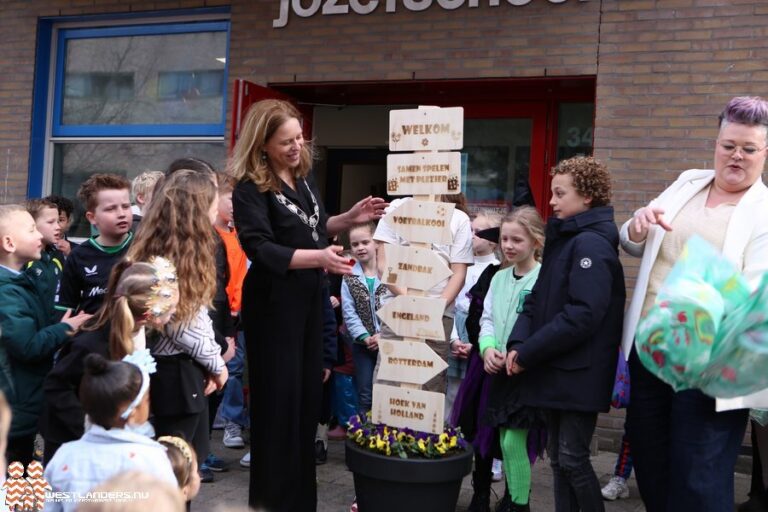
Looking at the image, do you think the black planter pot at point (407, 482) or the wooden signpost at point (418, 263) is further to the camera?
the wooden signpost at point (418, 263)

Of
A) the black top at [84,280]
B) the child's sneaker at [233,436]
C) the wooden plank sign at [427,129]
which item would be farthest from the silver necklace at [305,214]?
the child's sneaker at [233,436]

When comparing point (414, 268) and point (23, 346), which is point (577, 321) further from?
point (23, 346)

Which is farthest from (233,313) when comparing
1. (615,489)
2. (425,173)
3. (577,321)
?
(615,489)

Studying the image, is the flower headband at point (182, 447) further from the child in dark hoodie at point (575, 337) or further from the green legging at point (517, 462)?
the green legging at point (517, 462)

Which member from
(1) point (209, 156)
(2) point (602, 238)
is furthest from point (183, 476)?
(1) point (209, 156)

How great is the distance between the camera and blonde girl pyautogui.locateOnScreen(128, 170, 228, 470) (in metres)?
3.47

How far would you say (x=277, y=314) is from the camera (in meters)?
3.82

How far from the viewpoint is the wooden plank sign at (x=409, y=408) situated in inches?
164

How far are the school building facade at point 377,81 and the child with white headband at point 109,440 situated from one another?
3090 mm

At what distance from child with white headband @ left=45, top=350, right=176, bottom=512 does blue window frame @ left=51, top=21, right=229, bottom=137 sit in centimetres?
546

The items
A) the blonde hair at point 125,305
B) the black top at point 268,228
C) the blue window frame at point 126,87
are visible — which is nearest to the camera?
the blonde hair at point 125,305

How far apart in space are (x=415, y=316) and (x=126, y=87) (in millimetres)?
5492

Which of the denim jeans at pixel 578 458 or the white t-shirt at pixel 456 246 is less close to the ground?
the white t-shirt at pixel 456 246

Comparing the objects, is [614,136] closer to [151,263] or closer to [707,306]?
[707,306]
